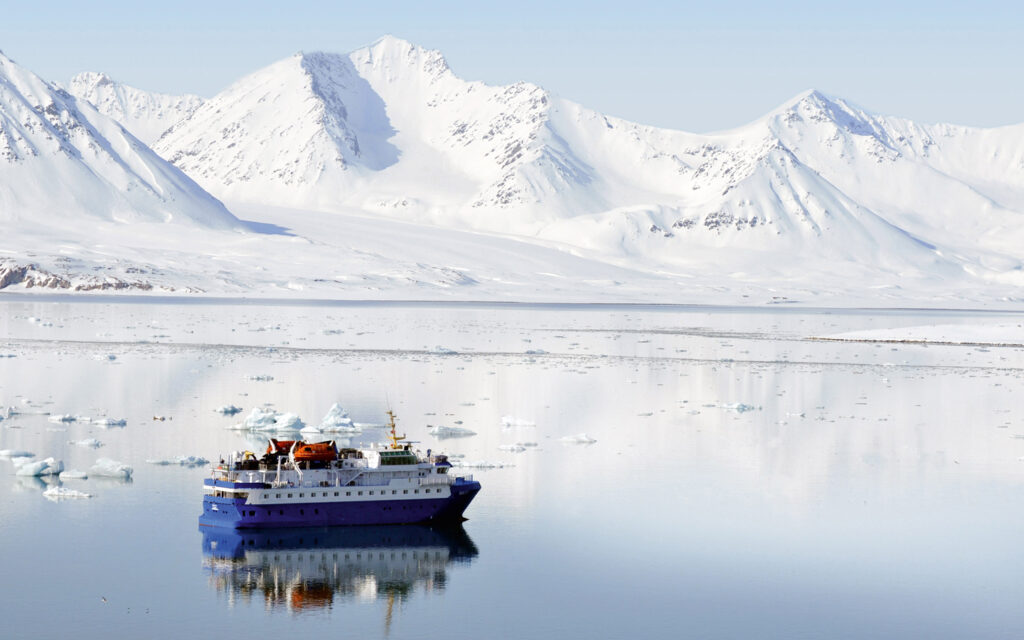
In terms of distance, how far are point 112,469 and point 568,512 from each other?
45.8 feet

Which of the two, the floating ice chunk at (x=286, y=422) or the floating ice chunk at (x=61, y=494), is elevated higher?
the floating ice chunk at (x=286, y=422)

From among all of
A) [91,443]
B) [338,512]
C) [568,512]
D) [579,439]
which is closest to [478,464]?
[568,512]

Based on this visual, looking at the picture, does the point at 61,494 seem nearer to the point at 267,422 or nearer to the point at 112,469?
the point at 112,469

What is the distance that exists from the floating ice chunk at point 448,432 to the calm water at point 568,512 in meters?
0.89

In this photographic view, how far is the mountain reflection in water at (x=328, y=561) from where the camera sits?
31508mm

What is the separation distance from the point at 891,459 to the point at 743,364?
4030 centimetres

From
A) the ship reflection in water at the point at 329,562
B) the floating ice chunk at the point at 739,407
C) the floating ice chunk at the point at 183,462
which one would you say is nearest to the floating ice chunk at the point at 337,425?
the floating ice chunk at the point at 183,462

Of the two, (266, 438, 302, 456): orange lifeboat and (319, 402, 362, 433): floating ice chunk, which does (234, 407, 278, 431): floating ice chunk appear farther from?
(266, 438, 302, 456): orange lifeboat

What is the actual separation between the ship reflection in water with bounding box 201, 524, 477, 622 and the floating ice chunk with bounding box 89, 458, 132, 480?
6867 millimetres

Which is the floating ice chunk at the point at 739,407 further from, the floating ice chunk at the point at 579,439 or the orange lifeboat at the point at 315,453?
the orange lifeboat at the point at 315,453

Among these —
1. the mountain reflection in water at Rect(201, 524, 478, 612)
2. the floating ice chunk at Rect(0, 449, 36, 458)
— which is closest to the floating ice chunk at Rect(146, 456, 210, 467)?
the floating ice chunk at Rect(0, 449, 36, 458)

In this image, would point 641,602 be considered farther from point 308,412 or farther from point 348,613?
point 308,412

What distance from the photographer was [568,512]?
128ft

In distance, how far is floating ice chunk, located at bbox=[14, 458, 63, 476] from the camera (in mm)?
41469
